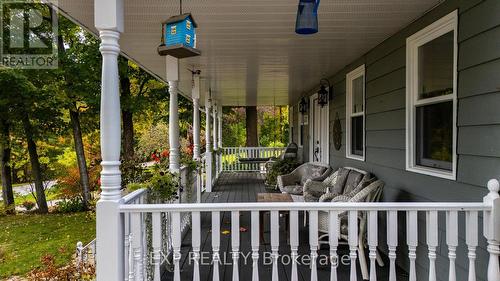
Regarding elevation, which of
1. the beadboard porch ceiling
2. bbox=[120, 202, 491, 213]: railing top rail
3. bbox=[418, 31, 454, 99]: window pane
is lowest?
bbox=[120, 202, 491, 213]: railing top rail

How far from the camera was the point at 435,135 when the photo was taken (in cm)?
303

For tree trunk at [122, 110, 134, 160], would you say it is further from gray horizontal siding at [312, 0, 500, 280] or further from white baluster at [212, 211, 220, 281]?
white baluster at [212, 211, 220, 281]

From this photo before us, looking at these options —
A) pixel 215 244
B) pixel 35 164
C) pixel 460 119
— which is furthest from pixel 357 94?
pixel 35 164

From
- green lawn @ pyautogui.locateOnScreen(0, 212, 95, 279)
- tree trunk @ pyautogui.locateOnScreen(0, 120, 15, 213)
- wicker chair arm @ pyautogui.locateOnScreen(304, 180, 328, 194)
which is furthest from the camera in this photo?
tree trunk @ pyautogui.locateOnScreen(0, 120, 15, 213)

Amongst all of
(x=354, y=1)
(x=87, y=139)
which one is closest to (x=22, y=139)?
(x=87, y=139)

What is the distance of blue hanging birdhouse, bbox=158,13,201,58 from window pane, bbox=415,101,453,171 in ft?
6.70

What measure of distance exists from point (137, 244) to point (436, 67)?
8.89 feet

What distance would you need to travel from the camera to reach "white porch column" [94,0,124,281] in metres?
2.21

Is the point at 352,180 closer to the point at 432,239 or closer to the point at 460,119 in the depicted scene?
the point at 460,119

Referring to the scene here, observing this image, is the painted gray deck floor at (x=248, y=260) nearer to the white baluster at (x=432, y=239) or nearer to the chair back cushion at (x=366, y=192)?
the chair back cushion at (x=366, y=192)

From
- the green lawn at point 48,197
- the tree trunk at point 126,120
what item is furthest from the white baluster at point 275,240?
the green lawn at point 48,197

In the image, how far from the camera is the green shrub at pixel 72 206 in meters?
11.0

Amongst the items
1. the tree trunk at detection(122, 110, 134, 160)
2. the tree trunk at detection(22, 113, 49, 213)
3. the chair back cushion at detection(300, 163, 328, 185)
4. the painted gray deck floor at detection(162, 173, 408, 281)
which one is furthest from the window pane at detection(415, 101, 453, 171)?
the tree trunk at detection(22, 113, 49, 213)

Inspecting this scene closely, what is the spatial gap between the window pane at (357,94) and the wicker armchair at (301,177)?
46.7 inches
